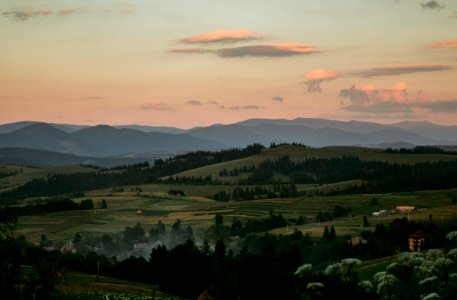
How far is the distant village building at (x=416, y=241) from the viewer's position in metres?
138

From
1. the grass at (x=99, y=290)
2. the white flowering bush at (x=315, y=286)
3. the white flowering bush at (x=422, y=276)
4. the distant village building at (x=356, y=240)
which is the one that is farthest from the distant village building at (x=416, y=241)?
the white flowering bush at (x=422, y=276)

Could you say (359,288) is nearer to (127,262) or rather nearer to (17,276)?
(17,276)

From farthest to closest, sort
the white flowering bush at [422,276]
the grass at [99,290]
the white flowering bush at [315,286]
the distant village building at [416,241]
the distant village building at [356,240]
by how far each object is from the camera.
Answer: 1. the distant village building at [356,240]
2. the distant village building at [416,241]
3. the grass at [99,290]
4. the white flowering bush at [315,286]
5. the white flowering bush at [422,276]

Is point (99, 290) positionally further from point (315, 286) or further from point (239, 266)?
point (315, 286)

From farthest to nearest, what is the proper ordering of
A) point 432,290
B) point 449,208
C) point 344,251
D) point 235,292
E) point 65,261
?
point 449,208 < point 344,251 < point 65,261 < point 235,292 < point 432,290

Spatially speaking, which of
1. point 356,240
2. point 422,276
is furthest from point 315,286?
point 356,240

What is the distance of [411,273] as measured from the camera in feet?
105

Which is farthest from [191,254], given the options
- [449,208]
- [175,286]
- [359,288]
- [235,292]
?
[449,208]

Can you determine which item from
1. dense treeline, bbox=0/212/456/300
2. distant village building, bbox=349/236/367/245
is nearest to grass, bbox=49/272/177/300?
dense treeline, bbox=0/212/456/300

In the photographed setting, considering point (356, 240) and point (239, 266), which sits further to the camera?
point (356, 240)

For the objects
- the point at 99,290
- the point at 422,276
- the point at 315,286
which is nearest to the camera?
the point at 315,286

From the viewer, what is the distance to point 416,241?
463ft

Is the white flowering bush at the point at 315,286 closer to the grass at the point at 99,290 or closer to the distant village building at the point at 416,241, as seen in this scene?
the grass at the point at 99,290

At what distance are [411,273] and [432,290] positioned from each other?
1.30m
